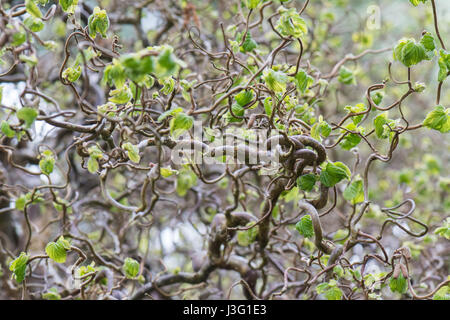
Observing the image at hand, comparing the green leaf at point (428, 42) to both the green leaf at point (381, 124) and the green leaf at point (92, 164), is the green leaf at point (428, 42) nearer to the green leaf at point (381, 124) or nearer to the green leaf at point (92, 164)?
the green leaf at point (381, 124)

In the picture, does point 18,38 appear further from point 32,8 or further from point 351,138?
point 351,138

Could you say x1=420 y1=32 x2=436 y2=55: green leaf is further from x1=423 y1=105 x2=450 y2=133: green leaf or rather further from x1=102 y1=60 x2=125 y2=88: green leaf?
x1=102 y1=60 x2=125 y2=88: green leaf

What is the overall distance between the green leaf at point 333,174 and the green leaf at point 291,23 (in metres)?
0.30

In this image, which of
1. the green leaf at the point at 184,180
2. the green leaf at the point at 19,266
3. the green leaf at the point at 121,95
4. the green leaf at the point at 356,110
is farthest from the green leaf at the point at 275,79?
the green leaf at the point at 19,266

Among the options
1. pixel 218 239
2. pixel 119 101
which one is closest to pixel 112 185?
pixel 218 239

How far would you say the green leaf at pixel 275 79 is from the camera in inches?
36.5

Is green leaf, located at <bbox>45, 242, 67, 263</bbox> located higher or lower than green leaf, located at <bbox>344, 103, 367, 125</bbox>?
lower

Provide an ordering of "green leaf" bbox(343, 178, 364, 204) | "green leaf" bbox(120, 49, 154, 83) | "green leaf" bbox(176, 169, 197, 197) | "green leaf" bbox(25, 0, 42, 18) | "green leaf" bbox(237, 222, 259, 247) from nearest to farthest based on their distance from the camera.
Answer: "green leaf" bbox(120, 49, 154, 83)
"green leaf" bbox(25, 0, 42, 18)
"green leaf" bbox(343, 178, 364, 204)
"green leaf" bbox(237, 222, 259, 247)
"green leaf" bbox(176, 169, 197, 197)

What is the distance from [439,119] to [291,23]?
0.40 m

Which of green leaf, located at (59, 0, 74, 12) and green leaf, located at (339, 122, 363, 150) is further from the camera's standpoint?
green leaf, located at (339, 122, 363, 150)

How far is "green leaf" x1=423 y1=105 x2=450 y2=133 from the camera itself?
0.97 m

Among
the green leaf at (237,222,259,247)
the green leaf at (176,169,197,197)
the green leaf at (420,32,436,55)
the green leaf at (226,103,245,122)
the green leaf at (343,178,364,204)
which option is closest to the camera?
the green leaf at (420,32,436,55)

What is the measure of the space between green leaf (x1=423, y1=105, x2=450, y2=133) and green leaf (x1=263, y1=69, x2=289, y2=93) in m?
0.34

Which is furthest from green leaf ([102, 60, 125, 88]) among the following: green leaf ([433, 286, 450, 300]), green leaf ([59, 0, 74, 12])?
green leaf ([433, 286, 450, 300])
